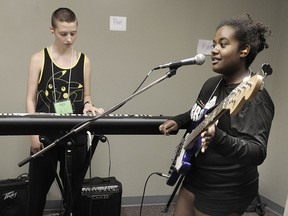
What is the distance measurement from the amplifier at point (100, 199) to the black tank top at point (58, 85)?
681mm

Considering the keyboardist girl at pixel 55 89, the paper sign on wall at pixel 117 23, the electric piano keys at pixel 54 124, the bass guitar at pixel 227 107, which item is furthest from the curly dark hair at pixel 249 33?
the paper sign on wall at pixel 117 23

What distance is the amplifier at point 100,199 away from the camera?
2318 mm

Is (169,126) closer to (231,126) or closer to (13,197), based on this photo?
(231,126)

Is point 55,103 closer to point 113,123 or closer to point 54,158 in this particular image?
point 54,158

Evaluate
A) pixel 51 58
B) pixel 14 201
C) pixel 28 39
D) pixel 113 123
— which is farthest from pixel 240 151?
pixel 28 39

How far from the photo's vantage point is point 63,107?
1917 millimetres

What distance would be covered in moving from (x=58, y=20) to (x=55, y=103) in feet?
1.63

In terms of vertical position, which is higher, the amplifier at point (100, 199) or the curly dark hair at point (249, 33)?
the curly dark hair at point (249, 33)

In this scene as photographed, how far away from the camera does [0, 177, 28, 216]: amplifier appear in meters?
2.32

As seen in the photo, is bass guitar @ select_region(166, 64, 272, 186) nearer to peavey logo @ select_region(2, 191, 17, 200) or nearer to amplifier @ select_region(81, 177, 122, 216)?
amplifier @ select_region(81, 177, 122, 216)

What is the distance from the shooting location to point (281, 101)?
10.0 ft

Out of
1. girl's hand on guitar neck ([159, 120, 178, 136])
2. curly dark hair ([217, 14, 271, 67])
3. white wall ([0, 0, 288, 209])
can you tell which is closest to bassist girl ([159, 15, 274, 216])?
curly dark hair ([217, 14, 271, 67])

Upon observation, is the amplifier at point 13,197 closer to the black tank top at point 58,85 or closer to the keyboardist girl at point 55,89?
the keyboardist girl at point 55,89

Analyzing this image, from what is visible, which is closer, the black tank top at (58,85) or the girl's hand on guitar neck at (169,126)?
the girl's hand on guitar neck at (169,126)
